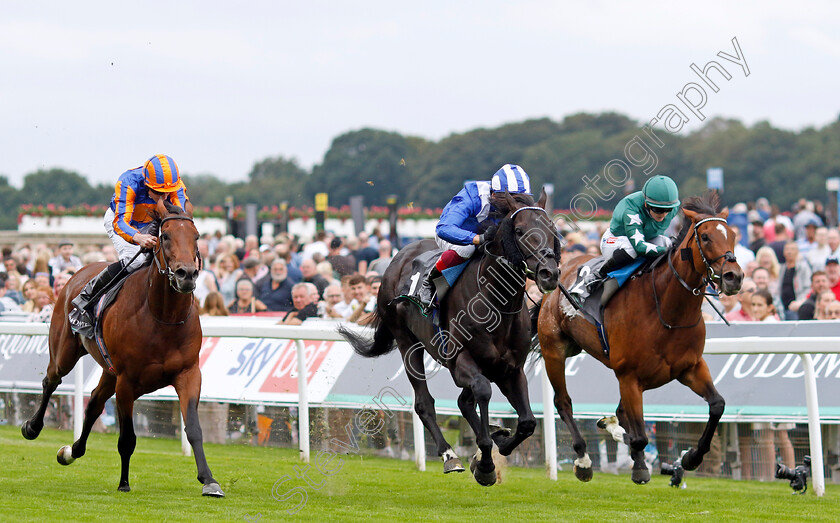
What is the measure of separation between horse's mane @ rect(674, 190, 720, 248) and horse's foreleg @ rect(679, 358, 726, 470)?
2.49 feet

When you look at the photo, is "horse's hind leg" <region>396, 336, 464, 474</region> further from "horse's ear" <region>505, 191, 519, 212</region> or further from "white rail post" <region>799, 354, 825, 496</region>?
"white rail post" <region>799, 354, 825, 496</region>

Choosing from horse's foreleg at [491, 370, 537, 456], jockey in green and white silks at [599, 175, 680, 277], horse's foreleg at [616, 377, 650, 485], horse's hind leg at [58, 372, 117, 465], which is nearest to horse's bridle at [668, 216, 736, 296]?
jockey in green and white silks at [599, 175, 680, 277]

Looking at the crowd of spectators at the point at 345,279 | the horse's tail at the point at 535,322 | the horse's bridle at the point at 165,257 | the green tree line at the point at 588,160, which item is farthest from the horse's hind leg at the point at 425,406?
the green tree line at the point at 588,160

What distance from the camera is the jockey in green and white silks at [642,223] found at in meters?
6.56

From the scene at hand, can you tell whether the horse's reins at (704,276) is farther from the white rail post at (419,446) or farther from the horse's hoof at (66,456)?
the horse's hoof at (66,456)

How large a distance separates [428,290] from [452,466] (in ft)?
3.48

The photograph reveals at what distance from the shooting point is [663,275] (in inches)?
252

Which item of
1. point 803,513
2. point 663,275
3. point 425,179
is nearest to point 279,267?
point 663,275

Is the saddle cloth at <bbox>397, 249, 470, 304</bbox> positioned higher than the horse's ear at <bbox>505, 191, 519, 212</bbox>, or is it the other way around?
the horse's ear at <bbox>505, 191, 519, 212</bbox>

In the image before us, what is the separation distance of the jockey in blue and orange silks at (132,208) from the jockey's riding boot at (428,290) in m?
1.54

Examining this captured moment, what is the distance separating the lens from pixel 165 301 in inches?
253

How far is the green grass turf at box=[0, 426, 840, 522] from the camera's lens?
5.89 m

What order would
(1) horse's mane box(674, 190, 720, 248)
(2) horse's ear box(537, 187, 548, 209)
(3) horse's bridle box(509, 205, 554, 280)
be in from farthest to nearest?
(1) horse's mane box(674, 190, 720, 248) → (2) horse's ear box(537, 187, 548, 209) → (3) horse's bridle box(509, 205, 554, 280)

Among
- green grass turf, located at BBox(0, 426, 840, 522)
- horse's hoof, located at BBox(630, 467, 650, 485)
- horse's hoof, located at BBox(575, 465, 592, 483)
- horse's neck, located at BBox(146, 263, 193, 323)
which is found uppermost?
horse's neck, located at BBox(146, 263, 193, 323)
